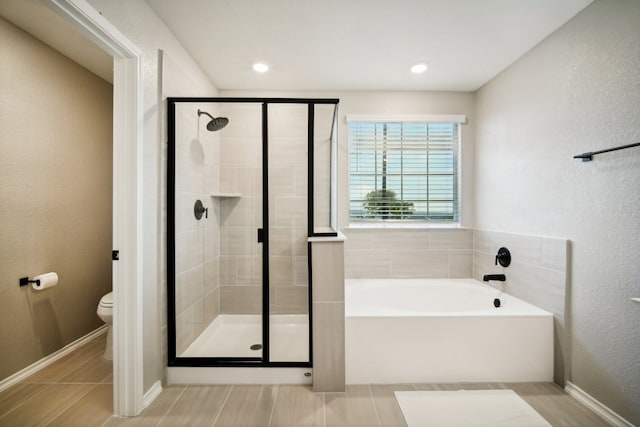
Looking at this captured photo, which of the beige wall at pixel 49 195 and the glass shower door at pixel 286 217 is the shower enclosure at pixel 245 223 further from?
the beige wall at pixel 49 195

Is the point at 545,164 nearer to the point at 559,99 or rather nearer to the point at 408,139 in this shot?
the point at 559,99

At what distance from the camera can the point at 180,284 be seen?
2113mm

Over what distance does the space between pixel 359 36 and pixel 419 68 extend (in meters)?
0.76

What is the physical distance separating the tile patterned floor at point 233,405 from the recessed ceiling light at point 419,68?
2.51 metres

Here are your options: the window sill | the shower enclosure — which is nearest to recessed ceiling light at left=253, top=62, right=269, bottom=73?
the shower enclosure

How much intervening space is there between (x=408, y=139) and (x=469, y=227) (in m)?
1.14

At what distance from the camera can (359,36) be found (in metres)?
2.14

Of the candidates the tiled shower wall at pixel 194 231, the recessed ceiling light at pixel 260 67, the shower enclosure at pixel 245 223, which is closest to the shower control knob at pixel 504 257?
the shower enclosure at pixel 245 223

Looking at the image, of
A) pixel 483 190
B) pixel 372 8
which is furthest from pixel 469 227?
pixel 372 8

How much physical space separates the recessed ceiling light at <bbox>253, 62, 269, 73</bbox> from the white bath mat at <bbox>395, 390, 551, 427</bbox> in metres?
2.72

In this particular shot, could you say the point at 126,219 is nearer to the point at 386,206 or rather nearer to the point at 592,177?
the point at 386,206

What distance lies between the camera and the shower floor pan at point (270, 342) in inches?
81.9

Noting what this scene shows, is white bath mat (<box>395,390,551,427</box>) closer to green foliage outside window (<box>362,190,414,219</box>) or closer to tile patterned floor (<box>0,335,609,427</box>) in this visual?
tile patterned floor (<box>0,335,609,427</box>)

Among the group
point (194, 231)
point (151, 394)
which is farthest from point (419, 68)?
point (151, 394)
